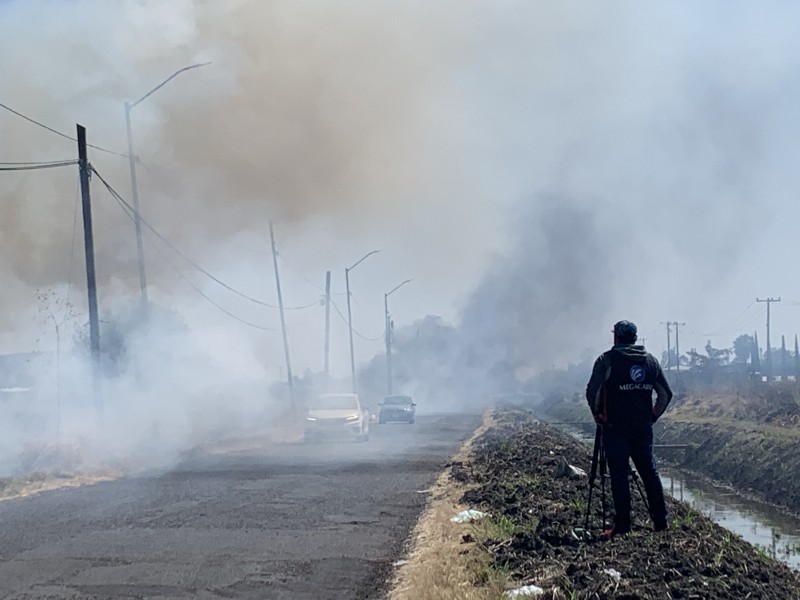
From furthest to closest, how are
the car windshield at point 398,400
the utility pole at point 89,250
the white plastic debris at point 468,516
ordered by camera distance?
the car windshield at point 398,400
the utility pole at point 89,250
the white plastic debris at point 468,516

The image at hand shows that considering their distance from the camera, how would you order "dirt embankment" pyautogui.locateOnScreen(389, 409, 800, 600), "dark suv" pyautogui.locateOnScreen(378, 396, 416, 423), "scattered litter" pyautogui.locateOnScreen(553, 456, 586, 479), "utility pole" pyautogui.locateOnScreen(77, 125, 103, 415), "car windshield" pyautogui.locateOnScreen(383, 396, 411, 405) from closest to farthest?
1. "dirt embankment" pyautogui.locateOnScreen(389, 409, 800, 600)
2. "scattered litter" pyautogui.locateOnScreen(553, 456, 586, 479)
3. "utility pole" pyautogui.locateOnScreen(77, 125, 103, 415)
4. "dark suv" pyautogui.locateOnScreen(378, 396, 416, 423)
5. "car windshield" pyautogui.locateOnScreen(383, 396, 411, 405)

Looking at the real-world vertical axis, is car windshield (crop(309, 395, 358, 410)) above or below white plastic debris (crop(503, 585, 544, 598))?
below

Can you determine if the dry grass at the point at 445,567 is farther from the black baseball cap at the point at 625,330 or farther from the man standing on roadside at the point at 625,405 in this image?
the black baseball cap at the point at 625,330

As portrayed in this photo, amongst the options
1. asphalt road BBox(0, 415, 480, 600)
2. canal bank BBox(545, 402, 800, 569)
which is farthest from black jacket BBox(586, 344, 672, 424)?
canal bank BBox(545, 402, 800, 569)

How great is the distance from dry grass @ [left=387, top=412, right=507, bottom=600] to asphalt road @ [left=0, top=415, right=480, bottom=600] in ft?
0.79

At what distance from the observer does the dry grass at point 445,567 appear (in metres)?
7.44

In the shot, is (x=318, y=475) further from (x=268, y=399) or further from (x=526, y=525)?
(x=268, y=399)

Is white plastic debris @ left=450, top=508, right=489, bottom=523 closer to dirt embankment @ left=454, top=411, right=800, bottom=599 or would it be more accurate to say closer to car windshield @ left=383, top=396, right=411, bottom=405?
dirt embankment @ left=454, top=411, right=800, bottom=599

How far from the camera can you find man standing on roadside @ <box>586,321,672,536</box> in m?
8.84

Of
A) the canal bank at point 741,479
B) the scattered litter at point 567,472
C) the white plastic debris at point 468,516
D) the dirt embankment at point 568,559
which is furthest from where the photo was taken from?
the canal bank at point 741,479

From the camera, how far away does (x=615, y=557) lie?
786 cm

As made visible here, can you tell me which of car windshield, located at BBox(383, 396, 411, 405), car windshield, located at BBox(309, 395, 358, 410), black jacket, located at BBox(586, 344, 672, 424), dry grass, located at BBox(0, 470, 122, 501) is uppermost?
black jacket, located at BBox(586, 344, 672, 424)

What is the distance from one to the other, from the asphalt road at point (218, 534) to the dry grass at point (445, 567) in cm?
24

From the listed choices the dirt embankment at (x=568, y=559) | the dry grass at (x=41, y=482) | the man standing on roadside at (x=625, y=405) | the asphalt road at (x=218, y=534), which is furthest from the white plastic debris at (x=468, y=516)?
the dry grass at (x=41, y=482)
